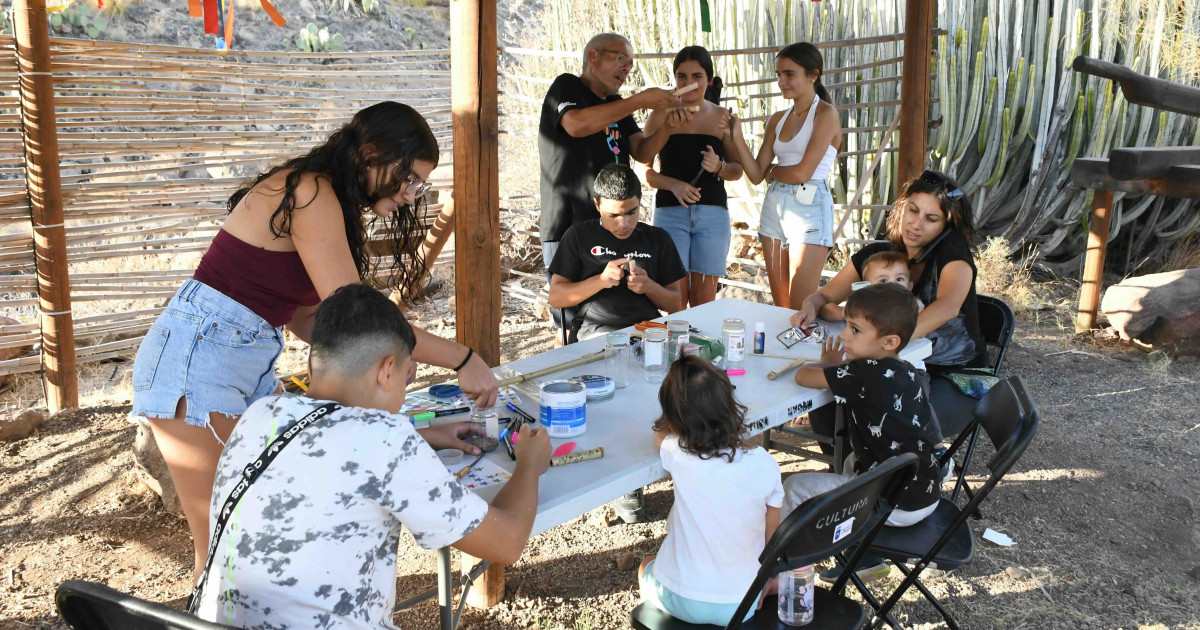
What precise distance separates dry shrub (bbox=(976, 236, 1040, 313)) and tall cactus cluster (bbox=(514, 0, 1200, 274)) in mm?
454

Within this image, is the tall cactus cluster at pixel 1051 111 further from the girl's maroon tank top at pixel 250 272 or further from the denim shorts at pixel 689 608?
the girl's maroon tank top at pixel 250 272

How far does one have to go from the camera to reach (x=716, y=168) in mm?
4469

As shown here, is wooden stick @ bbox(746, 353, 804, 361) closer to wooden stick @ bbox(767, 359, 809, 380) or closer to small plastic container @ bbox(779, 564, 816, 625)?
wooden stick @ bbox(767, 359, 809, 380)

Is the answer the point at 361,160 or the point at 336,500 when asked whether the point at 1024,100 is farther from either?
the point at 336,500

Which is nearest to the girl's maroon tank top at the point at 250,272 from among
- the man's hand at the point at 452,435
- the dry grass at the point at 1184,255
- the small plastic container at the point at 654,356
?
the man's hand at the point at 452,435

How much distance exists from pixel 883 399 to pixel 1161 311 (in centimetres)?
434

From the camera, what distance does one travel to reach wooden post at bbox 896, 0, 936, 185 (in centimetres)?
509

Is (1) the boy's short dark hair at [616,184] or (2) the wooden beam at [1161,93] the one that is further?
(1) the boy's short dark hair at [616,184]

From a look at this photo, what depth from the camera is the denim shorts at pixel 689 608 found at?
6.85ft

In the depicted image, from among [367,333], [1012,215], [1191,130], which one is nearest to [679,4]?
[1012,215]

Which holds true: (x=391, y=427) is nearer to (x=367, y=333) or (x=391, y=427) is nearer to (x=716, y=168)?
(x=367, y=333)

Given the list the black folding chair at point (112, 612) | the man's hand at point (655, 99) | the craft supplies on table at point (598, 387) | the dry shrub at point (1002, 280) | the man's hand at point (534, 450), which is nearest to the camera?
the black folding chair at point (112, 612)

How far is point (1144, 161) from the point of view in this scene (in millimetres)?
3793

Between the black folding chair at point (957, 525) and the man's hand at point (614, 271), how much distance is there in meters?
1.38
